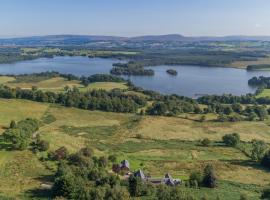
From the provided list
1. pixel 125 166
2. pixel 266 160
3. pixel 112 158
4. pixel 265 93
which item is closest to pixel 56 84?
pixel 265 93

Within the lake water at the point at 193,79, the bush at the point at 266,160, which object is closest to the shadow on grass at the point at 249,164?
the bush at the point at 266,160

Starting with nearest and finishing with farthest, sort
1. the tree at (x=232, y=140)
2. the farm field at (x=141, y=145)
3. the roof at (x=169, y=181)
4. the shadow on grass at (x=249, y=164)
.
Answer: the roof at (x=169, y=181)
the farm field at (x=141, y=145)
the shadow on grass at (x=249, y=164)
the tree at (x=232, y=140)

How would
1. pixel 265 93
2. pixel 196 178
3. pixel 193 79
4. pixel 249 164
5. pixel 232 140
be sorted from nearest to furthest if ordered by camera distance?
pixel 196 178 → pixel 249 164 → pixel 232 140 → pixel 265 93 → pixel 193 79

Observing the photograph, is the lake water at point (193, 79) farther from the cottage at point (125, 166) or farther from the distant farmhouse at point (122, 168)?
the distant farmhouse at point (122, 168)

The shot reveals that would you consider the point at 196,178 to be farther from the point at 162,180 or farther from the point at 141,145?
the point at 141,145

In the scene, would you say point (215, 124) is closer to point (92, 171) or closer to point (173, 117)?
point (173, 117)

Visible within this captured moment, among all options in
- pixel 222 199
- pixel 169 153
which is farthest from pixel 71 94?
pixel 222 199

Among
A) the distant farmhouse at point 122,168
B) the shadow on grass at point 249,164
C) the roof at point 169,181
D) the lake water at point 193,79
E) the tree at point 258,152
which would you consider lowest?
the lake water at point 193,79

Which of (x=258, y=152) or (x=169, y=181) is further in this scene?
(x=258, y=152)
